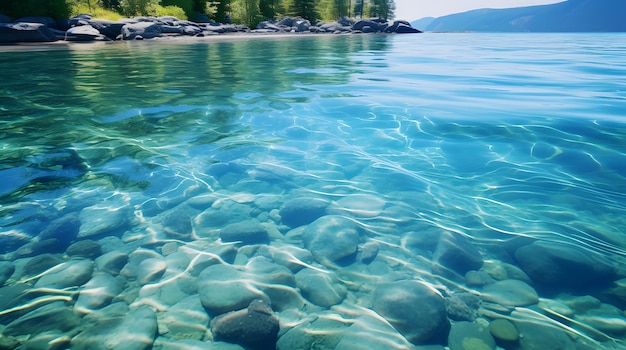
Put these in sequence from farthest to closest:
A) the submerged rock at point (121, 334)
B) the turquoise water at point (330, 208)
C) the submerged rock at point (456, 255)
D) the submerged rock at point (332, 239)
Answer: the submerged rock at point (332, 239) → the submerged rock at point (456, 255) → the turquoise water at point (330, 208) → the submerged rock at point (121, 334)

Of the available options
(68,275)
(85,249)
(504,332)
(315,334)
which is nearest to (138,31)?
(85,249)

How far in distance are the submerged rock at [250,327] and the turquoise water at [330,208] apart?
7 cm

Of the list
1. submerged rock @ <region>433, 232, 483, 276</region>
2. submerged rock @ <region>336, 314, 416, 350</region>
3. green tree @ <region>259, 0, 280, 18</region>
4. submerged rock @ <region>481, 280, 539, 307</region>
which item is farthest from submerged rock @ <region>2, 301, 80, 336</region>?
green tree @ <region>259, 0, 280, 18</region>

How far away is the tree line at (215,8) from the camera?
25578 mm

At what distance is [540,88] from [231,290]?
25.8ft

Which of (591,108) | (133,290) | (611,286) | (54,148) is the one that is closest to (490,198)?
(611,286)

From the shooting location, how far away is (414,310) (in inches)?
72.8

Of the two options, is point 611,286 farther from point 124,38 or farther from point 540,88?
point 124,38

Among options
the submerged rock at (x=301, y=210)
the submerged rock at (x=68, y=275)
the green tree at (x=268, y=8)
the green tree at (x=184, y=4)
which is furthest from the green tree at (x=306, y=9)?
the submerged rock at (x=68, y=275)

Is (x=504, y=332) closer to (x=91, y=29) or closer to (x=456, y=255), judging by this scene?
(x=456, y=255)

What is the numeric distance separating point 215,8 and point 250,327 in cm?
5531

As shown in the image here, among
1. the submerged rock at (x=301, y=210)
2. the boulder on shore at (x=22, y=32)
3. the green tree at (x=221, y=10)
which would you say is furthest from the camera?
the green tree at (x=221, y=10)

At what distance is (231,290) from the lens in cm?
201

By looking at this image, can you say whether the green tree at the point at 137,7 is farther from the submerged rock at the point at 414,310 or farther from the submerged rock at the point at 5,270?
the submerged rock at the point at 414,310
